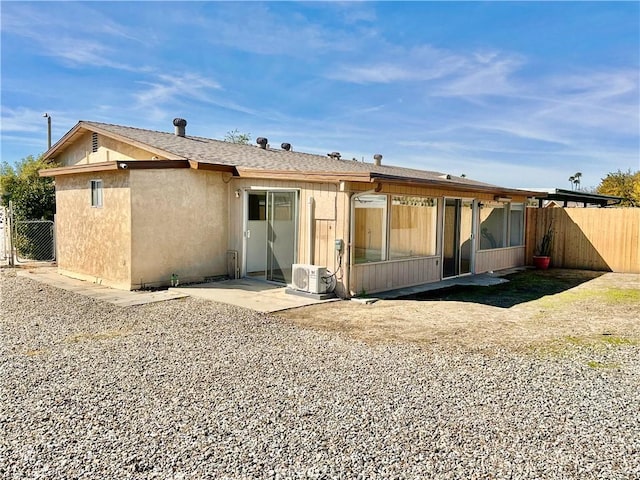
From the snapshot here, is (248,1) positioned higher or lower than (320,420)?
higher

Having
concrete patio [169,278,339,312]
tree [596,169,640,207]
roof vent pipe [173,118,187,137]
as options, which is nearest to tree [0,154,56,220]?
roof vent pipe [173,118,187,137]

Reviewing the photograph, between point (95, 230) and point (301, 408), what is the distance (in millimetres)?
8359

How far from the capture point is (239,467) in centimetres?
296

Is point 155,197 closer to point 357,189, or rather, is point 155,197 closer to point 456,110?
point 357,189

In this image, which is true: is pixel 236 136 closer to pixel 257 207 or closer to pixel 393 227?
pixel 257 207

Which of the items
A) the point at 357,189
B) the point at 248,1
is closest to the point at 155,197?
the point at 357,189

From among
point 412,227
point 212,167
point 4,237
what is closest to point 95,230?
point 212,167

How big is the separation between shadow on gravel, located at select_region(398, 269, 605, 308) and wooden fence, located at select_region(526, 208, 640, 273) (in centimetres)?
114

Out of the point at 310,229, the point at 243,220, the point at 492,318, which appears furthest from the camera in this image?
the point at 243,220

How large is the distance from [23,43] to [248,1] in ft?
22.7

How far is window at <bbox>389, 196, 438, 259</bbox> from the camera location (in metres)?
9.74

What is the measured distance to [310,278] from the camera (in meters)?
8.88

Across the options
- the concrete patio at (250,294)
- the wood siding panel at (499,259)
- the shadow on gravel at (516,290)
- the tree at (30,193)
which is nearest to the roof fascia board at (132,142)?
the concrete patio at (250,294)

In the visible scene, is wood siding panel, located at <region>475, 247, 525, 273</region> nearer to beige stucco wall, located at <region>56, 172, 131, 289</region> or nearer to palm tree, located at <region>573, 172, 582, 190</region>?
beige stucco wall, located at <region>56, 172, 131, 289</region>
